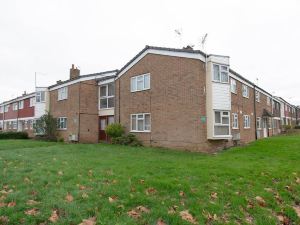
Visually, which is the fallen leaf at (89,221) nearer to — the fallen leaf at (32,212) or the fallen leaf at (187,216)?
the fallen leaf at (32,212)

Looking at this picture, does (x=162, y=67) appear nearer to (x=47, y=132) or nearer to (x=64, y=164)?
(x=64, y=164)

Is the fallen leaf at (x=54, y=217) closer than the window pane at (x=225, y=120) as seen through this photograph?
Yes

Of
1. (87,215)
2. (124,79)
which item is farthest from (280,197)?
(124,79)

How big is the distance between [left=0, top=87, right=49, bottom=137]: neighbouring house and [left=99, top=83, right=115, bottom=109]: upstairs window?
8.75m

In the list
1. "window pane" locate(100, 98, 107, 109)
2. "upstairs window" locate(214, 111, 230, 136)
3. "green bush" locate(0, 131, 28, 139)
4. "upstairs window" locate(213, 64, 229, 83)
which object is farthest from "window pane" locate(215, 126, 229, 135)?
"green bush" locate(0, 131, 28, 139)

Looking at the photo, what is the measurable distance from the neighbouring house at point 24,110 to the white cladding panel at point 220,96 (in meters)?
20.1

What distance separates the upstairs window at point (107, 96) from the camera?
77.7 ft

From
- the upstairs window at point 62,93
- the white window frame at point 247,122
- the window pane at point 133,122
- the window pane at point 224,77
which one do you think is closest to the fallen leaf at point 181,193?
the window pane at point 224,77

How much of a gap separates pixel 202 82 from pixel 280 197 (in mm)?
10759

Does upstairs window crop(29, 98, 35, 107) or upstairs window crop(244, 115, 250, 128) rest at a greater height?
upstairs window crop(29, 98, 35, 107)

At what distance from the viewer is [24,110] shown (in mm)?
38719

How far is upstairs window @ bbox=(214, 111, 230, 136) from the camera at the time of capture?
17016mm

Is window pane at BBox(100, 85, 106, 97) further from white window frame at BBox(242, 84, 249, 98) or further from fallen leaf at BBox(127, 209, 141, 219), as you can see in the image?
fallen leaf at BBox(127, 209, 141, 219)

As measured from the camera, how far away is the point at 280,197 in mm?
7051
